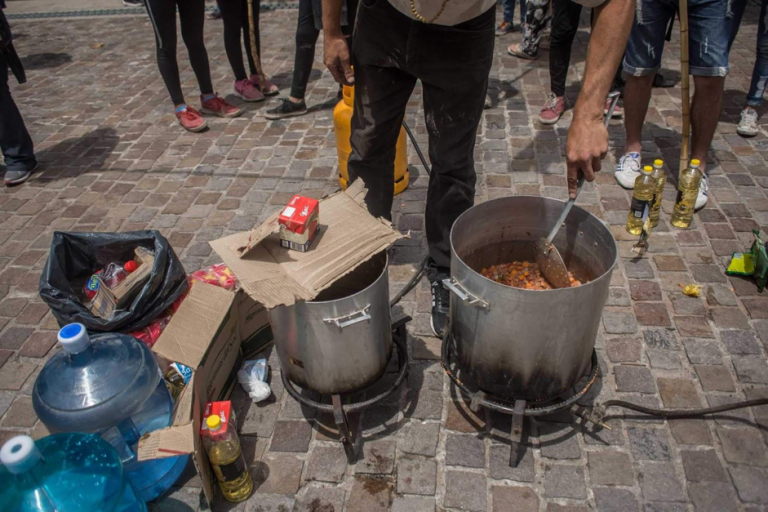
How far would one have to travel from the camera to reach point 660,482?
240cm

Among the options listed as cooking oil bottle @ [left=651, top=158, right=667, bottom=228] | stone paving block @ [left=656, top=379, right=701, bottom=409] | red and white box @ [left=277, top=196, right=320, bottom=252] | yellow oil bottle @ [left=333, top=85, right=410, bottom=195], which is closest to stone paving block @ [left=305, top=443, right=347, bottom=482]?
red and white box @ [left=277, top=196, right=320, bottom=252]

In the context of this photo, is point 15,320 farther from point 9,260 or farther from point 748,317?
point 748,317

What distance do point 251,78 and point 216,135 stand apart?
115 cm

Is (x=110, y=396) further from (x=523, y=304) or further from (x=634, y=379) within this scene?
(x=634, y=379)

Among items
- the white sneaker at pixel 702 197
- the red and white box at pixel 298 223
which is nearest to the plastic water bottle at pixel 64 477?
the red and white box at pixel 298 223

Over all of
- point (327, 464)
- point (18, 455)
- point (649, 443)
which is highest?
point (18, 455)

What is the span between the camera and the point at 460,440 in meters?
2.63

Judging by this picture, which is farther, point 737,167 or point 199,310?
point 737,167

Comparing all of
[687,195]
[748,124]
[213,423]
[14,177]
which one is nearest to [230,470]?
[213,423]

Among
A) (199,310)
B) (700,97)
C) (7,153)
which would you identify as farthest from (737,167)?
(7,153)

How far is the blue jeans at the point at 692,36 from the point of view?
3770 mm

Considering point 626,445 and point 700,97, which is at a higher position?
point 700,97

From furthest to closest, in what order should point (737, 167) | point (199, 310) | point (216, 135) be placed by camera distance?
point (216, 135) < point (737, 167) < point (199, 310)

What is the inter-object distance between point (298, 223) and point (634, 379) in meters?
1.89
